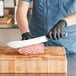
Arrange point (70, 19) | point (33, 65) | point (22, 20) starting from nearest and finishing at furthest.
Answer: point (33, 65), point (70, 19), point (22, 20)

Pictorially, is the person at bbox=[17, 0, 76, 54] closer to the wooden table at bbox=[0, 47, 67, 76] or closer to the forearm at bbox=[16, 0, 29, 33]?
the forearm at bbox=[16, 0, 29, 33]

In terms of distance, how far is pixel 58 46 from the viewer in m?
1.39

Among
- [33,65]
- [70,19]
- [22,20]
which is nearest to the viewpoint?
[33,65]

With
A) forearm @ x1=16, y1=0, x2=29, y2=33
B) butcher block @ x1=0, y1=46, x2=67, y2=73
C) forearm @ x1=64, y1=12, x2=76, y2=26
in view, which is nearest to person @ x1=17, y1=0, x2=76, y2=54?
forearm @ x1=16, y1=0, x2=29, y2=33

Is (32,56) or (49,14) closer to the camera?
(32,56)

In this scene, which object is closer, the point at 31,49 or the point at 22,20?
the point at 31,49

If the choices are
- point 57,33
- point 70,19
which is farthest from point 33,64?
point 70,19

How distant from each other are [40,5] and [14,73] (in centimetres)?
46

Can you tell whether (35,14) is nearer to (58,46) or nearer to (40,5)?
(40,5)

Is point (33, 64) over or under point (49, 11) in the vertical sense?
under

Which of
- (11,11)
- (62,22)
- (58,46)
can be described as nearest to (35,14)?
(58,46)

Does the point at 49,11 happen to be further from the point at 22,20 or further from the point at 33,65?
the point at 33,65

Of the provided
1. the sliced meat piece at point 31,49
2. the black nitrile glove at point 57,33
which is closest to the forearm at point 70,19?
the black nitrile glove at point 57,33

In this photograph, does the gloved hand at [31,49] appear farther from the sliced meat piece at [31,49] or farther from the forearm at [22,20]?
the forearm at [22,20]
